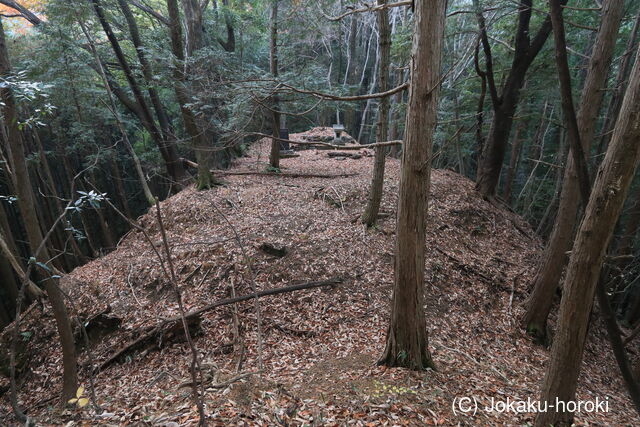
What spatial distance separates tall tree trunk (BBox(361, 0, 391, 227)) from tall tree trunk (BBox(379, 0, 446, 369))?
3.48 meters

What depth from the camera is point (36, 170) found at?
12828 mm

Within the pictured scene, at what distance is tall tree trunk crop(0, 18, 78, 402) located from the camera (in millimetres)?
3492

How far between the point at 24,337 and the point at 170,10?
895cm

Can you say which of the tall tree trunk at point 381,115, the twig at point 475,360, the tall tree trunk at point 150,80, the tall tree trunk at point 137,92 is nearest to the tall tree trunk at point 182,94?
the tall tree trunk at point 150,80

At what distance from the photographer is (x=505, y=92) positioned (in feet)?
29.4

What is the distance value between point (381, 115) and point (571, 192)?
3.69 meters

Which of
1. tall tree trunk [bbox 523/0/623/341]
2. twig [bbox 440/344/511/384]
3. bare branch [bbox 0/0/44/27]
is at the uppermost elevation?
bare branch [bbox 0/0/44/27]

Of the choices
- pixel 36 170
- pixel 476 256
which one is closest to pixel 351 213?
pixel 476 256

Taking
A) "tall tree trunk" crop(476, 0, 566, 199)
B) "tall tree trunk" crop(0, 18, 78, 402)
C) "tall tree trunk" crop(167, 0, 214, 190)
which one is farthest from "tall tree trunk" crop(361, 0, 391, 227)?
"tall tree trunk" crop(0, 18, 78, 402)

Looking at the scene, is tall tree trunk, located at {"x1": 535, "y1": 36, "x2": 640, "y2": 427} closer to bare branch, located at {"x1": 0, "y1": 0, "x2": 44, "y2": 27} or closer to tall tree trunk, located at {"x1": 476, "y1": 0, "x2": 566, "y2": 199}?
tall tree trunk, located at {"x1": 476, "y1": 0, "x2": 566, "y2": 199}

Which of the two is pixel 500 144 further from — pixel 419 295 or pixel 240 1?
pixel 240 1

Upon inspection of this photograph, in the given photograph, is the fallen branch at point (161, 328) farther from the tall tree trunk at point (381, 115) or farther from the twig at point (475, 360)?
the tall tree trunk at point (381, 115)

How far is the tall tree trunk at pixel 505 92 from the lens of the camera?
7902mm

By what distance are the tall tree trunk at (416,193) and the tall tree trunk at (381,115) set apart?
3.48m
